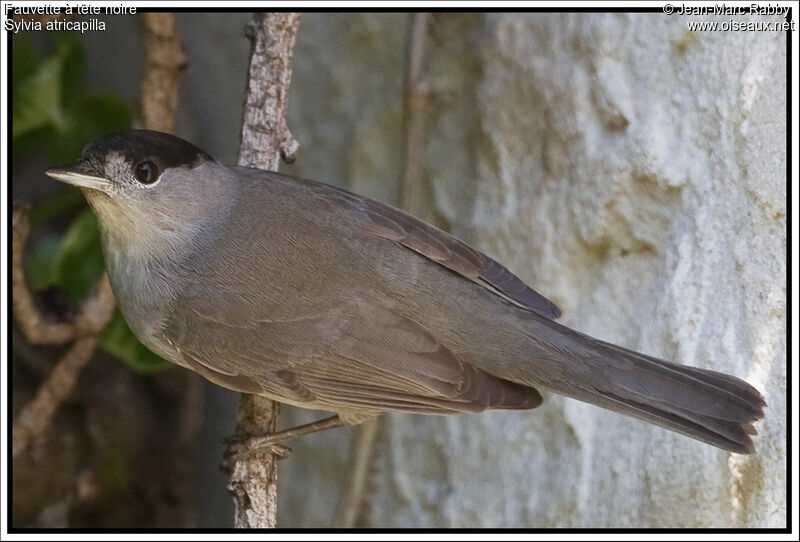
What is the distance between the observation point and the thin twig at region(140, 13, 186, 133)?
3.16m

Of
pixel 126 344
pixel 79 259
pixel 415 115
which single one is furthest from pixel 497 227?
pixel 79 259

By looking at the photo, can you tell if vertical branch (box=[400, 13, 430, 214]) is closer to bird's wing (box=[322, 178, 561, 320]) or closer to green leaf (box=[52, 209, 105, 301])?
bird's wing (box=[322, 178, 561, 320])

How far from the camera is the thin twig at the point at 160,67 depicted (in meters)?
3.16

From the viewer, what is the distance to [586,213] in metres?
3.08

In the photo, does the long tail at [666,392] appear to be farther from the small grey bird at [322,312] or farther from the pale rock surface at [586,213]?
the pale rock surface at [586,213]

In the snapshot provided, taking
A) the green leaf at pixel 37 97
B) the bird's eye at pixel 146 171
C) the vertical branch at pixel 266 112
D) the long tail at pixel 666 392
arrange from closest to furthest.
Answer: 1. the long tail at pixel 666 392
2. the bird's eye at pixel 146 171
3. the vertical branch at pixel 266 112
4. the green leaf at pixel 37 97

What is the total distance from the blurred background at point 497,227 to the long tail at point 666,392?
184 millimetres

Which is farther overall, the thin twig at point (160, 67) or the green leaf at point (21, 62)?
the green leaf at point (21, 62)

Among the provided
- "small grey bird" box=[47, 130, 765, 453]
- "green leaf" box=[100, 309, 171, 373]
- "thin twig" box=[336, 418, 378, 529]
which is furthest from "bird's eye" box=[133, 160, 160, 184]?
"thin twig" box=[336, 418, 378, 529]

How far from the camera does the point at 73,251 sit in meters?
3.47

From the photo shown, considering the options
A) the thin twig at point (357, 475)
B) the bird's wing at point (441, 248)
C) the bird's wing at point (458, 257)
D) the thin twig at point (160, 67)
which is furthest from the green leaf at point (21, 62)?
the thin twig at point (357, 475)

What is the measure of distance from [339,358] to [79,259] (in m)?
1.40

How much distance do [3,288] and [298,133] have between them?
1.34m

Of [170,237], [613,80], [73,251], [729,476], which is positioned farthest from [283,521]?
[613,80]
